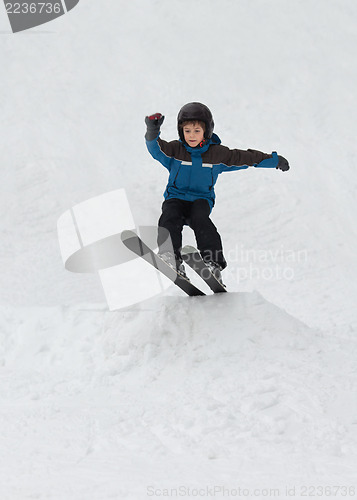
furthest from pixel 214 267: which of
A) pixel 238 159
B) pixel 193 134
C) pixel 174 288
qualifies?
pixel 174 288

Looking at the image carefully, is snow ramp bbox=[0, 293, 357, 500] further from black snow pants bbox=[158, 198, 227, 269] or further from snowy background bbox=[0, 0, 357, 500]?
black snow pants bbox=[158, 198, 227, 269]

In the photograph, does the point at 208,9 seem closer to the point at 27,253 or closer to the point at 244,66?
the point at 244,66

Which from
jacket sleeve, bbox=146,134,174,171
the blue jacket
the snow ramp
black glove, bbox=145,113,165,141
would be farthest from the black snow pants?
black glove, bbox=145,113,165,141

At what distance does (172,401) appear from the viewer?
368cm

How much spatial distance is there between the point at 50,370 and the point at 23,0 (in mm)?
11489

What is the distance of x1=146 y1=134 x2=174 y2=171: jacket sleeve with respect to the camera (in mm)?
4625

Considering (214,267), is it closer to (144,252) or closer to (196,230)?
(196,230)

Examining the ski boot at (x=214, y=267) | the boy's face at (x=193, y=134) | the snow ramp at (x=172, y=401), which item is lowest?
the snow ramp at (x=172, y=401)

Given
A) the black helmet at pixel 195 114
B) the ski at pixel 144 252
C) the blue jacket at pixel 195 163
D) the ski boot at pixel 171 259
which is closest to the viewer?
the ski at pixel 144 252

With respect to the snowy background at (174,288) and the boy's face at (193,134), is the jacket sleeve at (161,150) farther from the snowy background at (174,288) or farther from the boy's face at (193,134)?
the snowy background at (174,288)

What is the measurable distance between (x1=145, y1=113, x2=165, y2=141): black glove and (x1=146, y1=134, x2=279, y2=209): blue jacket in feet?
0.31

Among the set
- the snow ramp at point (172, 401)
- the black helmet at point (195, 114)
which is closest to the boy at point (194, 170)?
the black helmet at point (195, 114)

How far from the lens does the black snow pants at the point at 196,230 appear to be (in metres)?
4.57

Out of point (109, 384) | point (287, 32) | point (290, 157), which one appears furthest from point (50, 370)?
point (287, 32)
